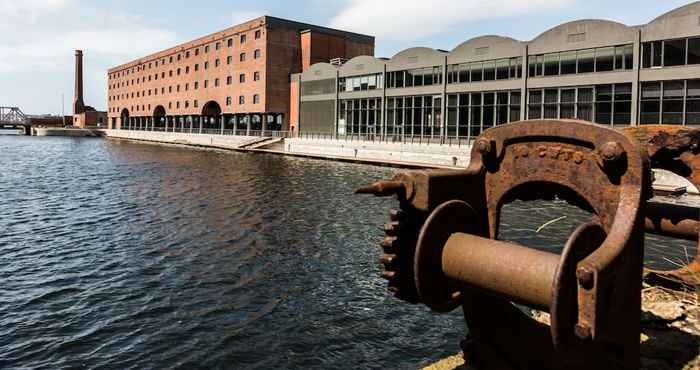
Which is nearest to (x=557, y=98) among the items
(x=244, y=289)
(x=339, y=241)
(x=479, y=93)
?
(x=479, y=93)

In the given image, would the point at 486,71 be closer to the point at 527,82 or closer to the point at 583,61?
the point at 527,82

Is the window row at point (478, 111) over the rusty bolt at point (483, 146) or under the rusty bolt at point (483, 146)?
over

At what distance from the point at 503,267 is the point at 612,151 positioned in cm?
109

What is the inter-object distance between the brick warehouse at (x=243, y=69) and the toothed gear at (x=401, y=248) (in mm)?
65241

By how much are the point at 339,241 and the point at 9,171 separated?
34480mm

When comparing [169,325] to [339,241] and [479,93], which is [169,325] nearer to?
[339,241]

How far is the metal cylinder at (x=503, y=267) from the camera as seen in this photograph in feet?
10.3

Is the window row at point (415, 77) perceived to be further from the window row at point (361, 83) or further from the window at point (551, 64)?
the window at point (551, 64)

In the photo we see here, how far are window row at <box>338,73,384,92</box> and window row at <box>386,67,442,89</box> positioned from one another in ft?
4.67

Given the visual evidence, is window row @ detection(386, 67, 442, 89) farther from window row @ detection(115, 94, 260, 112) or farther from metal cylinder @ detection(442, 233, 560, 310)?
metal cylinder @ detection(442, 233, 560, 310)

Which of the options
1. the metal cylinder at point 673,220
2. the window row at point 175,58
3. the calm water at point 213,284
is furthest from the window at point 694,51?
the window row at point 175,58

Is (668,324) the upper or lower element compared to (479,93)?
lower

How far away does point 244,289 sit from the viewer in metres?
11.5

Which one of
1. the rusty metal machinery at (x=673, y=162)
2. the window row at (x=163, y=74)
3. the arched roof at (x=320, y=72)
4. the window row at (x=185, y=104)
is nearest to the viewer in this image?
the rusty metal machinery at (x=673, y=162)
